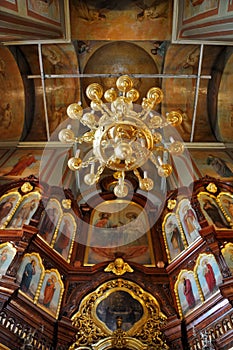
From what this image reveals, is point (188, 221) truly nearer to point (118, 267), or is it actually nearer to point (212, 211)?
point (212, 211)

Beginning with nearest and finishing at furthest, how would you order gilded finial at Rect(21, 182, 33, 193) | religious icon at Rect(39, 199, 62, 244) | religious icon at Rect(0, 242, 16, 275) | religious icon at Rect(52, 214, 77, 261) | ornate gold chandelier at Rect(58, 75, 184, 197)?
ornate gold chandelier at Rect(58, 75, 184, 197) → religious icon at Rect(0, 242, 16, 275) → religious icon at Rect(39, 199, 62, 244) → religious icon at Rect(52, 214, 77, 261) → gilded finial at Rect(21, 182, 33, 193)

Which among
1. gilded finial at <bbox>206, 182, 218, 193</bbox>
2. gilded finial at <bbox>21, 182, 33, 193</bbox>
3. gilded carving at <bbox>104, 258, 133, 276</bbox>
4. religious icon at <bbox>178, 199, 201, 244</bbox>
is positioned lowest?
gilded carving at <bbox>104, 258, 133, 276</bbox>

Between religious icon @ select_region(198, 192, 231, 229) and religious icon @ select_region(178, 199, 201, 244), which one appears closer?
religious icon @ select_region(198, 192, 231, 229)

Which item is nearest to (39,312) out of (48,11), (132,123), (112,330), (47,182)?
(112,330)

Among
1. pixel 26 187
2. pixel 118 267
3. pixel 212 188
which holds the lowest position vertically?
pixel 118 267

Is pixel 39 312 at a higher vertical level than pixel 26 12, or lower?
lower

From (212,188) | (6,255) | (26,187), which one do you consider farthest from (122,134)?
(212,188)

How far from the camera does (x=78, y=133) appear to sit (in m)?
12.0

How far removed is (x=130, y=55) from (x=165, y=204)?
4893mm

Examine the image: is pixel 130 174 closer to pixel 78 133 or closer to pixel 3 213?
pixel 78 133

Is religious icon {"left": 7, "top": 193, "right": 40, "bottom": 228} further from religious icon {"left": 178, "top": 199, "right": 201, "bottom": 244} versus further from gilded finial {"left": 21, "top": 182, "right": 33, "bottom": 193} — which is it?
religious icon {"left": 178, "top": 199, "right": 201, "bottom": 244}

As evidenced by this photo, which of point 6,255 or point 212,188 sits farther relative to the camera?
point 212,188

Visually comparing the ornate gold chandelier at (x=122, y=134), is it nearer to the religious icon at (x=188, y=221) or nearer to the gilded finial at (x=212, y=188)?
the religious icon at (x=188, y=221)

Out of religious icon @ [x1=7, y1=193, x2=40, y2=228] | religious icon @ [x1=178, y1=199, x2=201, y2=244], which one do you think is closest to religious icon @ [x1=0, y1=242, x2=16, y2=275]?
religious icon @ [x1=7, y1=193, x2=40, y2=228]
